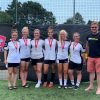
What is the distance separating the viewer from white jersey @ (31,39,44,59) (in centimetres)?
960

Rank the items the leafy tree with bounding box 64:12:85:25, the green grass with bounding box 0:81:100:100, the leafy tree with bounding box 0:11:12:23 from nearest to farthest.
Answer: the green grass with bounding box 0:81:100:100
the leafy tree with bounding box 64:12:85:25
the leafy tree with bounding box 0:11:12:23

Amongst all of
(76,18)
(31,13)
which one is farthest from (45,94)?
(31,13)

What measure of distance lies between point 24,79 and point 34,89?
524 mm

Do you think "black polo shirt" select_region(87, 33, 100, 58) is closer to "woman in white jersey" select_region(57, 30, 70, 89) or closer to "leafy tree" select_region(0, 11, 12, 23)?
"woman in white jersey" select_region(57, 30, 70, 89)

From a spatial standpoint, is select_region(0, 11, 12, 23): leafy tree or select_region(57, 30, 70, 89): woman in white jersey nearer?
select_region(57, 30, 70, 89): woman in white jersey

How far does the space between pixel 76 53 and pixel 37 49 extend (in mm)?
971

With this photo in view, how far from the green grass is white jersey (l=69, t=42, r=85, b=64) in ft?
2.33

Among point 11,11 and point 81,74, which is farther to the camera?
point 11,11

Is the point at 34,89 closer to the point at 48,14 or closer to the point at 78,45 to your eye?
the point at 78,45

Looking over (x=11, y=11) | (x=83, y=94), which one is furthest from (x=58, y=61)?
(x=11, y=11)

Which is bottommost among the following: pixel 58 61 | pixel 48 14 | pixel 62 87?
pixel 62 87

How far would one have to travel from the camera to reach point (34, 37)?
9.85m

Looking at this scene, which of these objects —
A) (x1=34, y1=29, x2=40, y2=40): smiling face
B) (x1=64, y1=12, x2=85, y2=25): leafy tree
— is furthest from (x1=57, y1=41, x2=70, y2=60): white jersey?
(x1=64, y1=12, x2=85, y2=25): leafy tree

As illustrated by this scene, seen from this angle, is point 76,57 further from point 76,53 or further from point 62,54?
point 62,54
